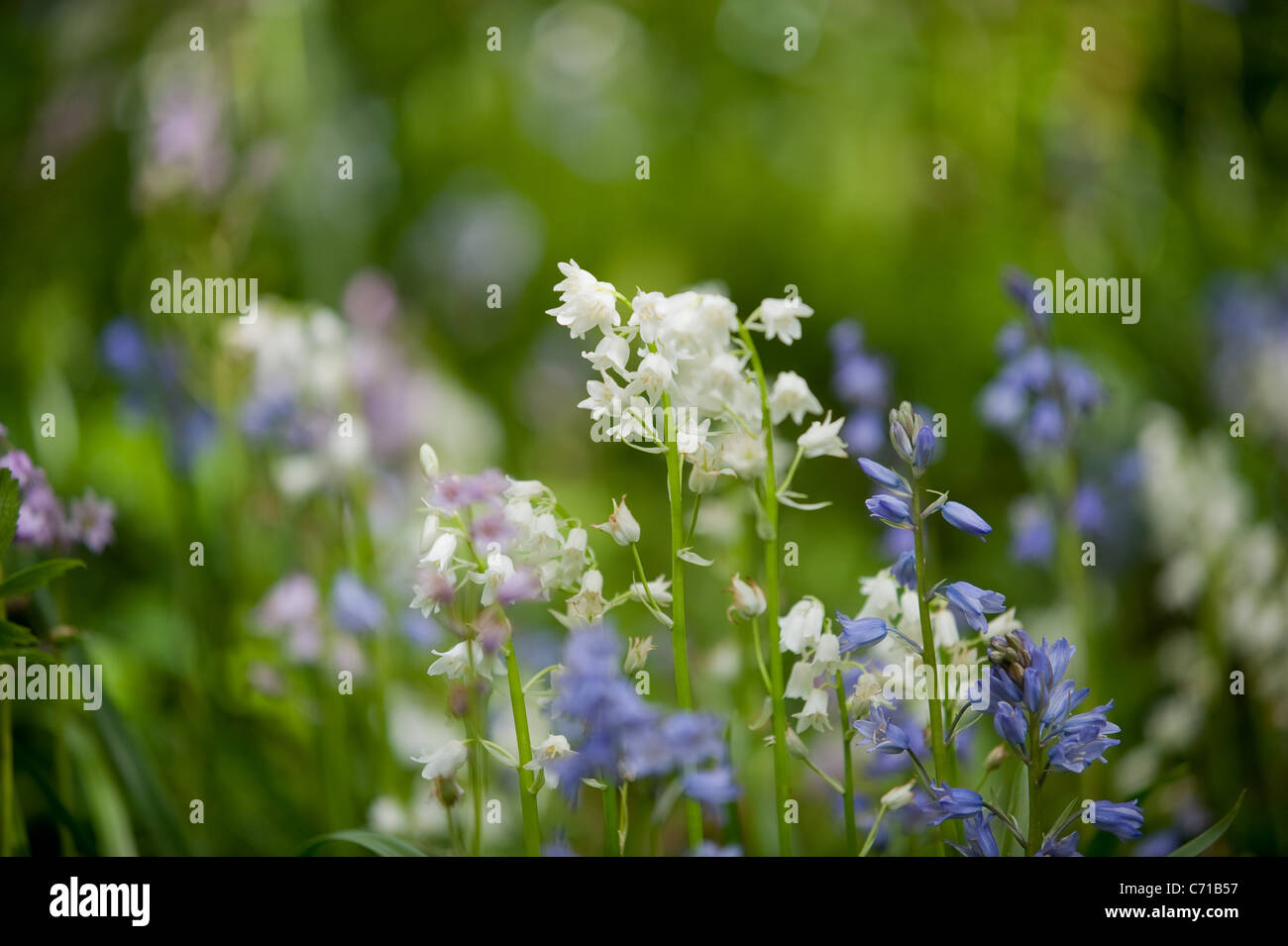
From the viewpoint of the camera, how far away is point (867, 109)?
2225 mm

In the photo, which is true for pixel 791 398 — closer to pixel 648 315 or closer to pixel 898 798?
pixel 648 315

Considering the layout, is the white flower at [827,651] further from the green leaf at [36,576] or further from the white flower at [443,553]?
the green leaf at [36,576]

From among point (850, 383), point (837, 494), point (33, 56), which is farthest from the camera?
point (33, 56)

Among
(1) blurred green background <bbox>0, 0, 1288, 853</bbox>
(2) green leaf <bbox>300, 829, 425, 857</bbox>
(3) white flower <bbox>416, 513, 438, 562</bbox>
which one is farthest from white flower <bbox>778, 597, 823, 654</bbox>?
(1) blurred green background <bbox>0, 0, 1288, 853</bbox>

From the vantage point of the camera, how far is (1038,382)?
1.29 meters

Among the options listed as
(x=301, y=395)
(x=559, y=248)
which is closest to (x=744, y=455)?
(x=301, y=395)

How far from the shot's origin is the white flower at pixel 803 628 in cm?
86

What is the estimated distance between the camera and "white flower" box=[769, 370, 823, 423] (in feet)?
2.93

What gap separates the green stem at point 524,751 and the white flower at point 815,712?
10.1 inches

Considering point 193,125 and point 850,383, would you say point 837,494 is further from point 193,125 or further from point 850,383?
point 193,125

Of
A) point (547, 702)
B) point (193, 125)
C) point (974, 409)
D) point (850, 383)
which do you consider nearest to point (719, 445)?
point (547, 702)

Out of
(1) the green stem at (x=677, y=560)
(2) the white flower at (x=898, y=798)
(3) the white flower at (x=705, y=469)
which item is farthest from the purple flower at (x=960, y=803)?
(3) the white flower at (x=705, y=469)

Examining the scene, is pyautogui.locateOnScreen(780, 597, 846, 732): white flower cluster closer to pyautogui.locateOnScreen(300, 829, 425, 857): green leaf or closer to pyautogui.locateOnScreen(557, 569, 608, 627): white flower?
pyautogui.locateOnScreen(557, 569, 608, 627): white flower

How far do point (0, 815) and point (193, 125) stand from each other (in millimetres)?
1272
